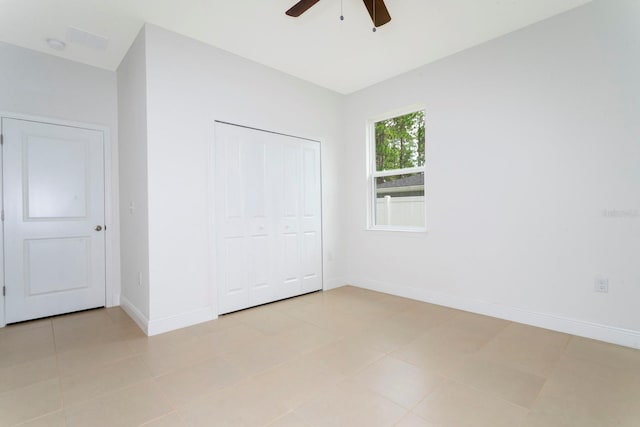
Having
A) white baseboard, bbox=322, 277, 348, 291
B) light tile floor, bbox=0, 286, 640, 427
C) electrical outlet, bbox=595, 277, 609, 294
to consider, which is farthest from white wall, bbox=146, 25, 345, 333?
electrical outlet, bbox=595, 277, 609, 294

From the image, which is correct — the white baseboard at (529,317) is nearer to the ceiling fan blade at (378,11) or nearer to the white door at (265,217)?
the white door at (265,217)

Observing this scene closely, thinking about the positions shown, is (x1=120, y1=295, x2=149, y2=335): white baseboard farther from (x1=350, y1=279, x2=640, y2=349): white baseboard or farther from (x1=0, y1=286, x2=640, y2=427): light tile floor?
(x1=350, y1=279, x2=640, y2=349): white baseboard

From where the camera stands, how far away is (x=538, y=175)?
2.71 m

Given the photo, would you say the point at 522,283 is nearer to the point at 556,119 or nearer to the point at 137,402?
the point at 556,119

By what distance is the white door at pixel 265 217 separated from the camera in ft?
10.3

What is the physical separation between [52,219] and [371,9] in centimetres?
368

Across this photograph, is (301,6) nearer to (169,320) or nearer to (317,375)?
(317,375)

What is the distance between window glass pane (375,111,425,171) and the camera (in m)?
3.61

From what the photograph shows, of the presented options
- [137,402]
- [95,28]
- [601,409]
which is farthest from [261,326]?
[95,28]

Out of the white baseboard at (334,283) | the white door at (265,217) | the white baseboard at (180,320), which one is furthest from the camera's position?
the white baseboard at (334,283)

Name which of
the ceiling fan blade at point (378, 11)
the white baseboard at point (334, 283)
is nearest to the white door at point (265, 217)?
the white baseboard at point (334, 283)

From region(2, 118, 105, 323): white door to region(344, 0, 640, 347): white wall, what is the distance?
359 cm

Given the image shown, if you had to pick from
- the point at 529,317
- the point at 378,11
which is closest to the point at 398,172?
the point at 378,11

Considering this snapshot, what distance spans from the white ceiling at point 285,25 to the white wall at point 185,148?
19 centimetres
